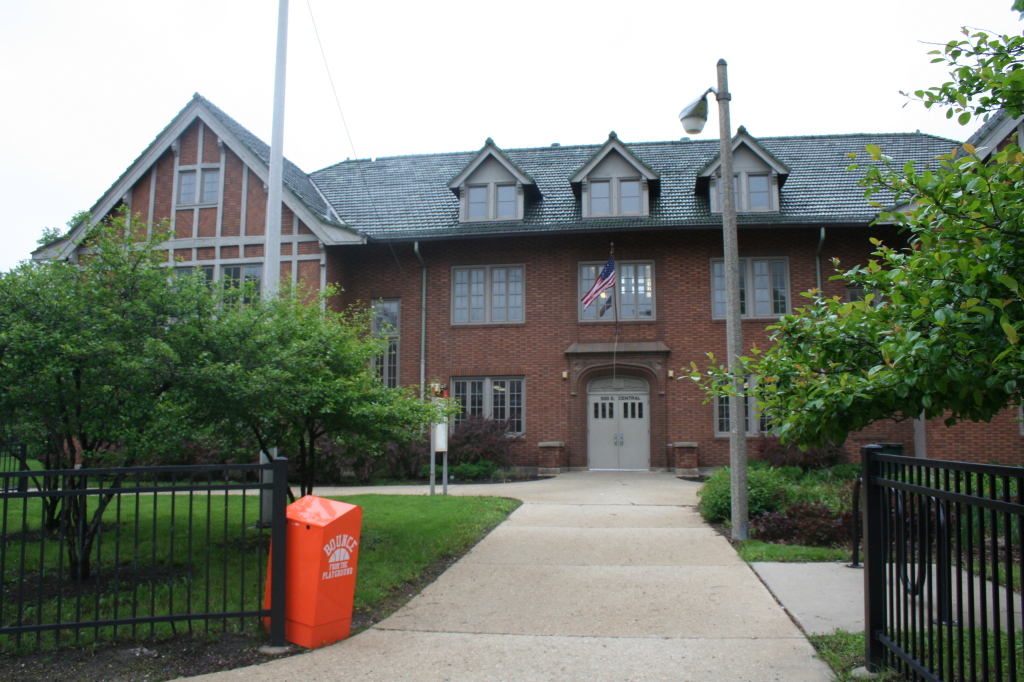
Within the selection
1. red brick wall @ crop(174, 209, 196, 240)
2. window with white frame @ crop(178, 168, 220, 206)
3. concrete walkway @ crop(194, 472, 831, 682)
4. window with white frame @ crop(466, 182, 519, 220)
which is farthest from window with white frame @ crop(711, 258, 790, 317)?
red brick wall @ crop(174, 209, 196, 240)

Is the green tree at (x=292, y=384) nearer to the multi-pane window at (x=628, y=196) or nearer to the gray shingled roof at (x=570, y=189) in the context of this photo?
the gray shingled roof at (x=570, y=189)

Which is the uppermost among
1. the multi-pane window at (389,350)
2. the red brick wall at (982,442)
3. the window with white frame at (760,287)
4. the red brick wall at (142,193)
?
the red brick wall at (142,193)

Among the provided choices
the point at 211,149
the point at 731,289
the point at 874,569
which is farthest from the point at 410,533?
the point at 211,149

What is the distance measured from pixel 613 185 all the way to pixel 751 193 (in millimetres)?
3622

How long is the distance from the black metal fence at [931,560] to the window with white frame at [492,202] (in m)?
16.1

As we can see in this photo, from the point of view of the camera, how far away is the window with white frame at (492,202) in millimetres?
20094

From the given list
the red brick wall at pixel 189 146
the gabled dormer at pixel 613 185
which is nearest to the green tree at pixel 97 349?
the red brick wall at pixel 189 146

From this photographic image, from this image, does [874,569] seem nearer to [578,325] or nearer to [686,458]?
[686,458]

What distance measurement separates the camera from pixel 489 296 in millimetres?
20031

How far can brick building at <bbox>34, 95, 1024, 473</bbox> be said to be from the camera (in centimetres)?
1898

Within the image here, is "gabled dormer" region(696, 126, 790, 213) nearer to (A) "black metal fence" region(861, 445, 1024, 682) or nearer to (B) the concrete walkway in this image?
(B) the concrete walkway

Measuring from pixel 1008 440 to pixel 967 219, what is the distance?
1523 centimetres

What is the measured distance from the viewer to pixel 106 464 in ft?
22.7

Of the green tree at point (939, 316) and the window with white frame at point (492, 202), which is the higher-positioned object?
the window with white frame at point (492, 202)
